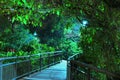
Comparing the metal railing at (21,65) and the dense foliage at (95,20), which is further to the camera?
the metal railing at (21,65)

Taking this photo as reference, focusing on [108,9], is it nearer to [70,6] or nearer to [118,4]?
[118,4]

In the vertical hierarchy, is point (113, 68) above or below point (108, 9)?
below

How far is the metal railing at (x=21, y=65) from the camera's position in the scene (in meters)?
8.62

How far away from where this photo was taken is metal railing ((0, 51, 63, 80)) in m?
8.62

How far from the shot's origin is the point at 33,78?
1098 centimetres

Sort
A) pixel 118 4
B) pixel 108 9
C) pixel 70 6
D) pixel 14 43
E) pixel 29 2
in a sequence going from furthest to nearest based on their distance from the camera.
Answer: pixel 14 43 < pixel 29 2 < pixel 70 6 < pixel 108 9 < pixel 118 4

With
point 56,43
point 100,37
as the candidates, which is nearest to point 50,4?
point 100,37

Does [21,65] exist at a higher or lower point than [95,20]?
lower

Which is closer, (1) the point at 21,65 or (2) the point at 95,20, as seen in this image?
(2) the point at 95,20

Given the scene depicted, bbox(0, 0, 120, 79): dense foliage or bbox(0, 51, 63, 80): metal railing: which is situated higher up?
bbox(0, 0, 120, 79): dense foliage

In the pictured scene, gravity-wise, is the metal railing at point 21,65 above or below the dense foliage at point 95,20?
below

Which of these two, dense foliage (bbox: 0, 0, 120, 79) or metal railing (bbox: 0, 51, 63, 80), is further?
metal railing (bbox: 0, 51, 63, 80)

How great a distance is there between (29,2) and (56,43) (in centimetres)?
1615

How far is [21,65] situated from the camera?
10.5 meters
